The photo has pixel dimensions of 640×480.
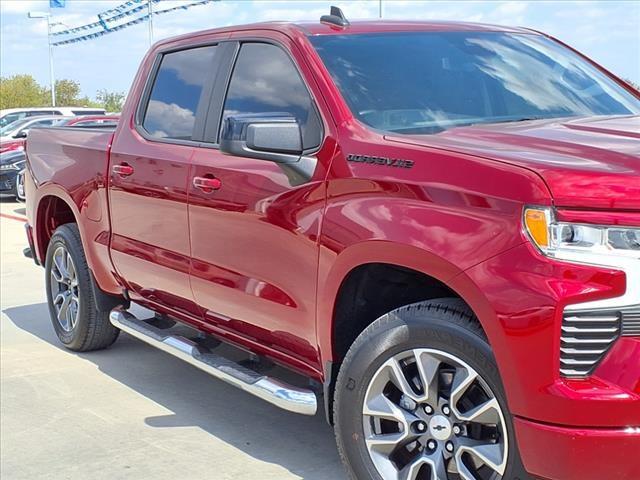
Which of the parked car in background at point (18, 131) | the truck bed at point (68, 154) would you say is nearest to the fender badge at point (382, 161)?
the truck bed at point (68, 154)

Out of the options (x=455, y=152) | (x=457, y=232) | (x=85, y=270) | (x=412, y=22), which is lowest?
(x=85, y=270)

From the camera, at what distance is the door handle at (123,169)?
15.4 ft

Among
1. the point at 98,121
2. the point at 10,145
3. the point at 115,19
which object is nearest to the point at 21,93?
the point at 115,19

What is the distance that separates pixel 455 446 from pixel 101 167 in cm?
289

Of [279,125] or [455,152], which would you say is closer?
[455,152]

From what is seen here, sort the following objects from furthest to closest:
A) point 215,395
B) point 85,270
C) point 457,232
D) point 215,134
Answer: point 85,270 → point 215,395 → point 215,134 → point 457,232

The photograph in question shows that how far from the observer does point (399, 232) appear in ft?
9.67

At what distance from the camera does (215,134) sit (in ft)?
13.6

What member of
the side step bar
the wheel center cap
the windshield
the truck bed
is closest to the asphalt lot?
the side step bar

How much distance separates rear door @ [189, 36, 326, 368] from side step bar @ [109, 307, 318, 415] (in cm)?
14

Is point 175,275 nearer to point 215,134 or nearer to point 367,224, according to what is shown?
point 215,134

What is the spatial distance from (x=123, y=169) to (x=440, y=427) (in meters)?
2.52

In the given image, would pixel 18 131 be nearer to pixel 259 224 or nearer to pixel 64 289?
pixel 64 289

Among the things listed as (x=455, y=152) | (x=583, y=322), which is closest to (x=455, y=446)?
(x=583, y=322)
